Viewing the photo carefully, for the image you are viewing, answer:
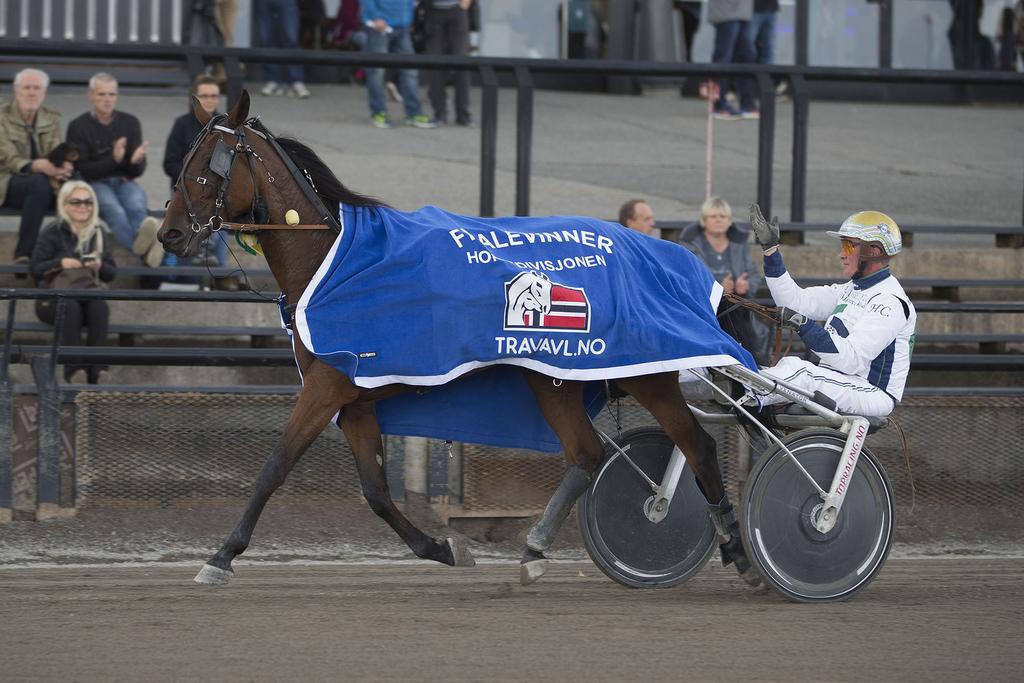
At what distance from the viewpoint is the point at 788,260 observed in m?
9.59

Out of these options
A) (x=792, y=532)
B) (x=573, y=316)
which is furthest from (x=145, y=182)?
(x=792, y=532)

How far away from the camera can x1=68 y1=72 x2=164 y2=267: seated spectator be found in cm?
894

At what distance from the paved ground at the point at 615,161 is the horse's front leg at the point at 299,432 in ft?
12.1

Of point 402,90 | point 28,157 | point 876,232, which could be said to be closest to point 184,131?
point 28,157

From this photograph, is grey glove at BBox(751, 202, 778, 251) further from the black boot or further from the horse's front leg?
the horse's front leg

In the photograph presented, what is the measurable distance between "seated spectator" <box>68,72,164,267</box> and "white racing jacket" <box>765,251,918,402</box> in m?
4.04

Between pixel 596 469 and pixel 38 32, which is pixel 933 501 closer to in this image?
→ pixel 596 469

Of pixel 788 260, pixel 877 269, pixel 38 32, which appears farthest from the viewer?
pixel 38 32

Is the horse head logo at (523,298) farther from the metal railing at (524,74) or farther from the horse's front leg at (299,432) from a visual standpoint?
the metal railing at (524,74)

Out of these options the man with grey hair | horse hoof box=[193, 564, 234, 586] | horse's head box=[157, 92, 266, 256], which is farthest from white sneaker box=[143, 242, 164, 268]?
horse hoof box=[193, 564, 234, 586]

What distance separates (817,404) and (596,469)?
3.06ft

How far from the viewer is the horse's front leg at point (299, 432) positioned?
19.5 feet

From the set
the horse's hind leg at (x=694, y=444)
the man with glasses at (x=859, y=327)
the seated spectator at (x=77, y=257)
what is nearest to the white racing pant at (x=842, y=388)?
the man with glasses at (x=859, y=327)

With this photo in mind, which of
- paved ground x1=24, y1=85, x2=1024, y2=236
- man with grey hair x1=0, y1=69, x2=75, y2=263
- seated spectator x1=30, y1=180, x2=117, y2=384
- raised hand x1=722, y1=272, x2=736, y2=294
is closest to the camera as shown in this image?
raised hand x1=722, y1=272, x2=736, y2=294
